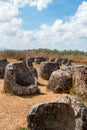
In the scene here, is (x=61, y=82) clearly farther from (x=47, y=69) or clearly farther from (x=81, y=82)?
(x=47, y=69)

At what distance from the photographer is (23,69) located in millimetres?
18422

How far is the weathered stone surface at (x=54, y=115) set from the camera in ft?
30.6

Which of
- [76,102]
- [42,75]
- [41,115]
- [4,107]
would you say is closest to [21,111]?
[4,107]

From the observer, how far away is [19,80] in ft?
59.5

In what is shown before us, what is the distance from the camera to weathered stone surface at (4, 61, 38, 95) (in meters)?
16.8

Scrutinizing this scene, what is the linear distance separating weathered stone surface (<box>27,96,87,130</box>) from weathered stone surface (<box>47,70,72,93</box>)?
293 inches

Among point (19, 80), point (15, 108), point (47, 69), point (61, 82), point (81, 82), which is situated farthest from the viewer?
point (47, 69)

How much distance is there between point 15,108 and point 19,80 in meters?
4.43

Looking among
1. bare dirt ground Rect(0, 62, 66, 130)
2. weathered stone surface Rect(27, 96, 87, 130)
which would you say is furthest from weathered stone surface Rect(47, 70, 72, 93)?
weathered stone surface Rect(27, 96, 87, 130)

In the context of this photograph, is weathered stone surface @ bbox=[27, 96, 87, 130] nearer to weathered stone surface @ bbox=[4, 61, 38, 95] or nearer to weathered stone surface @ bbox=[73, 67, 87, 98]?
weathered stone surface @ bbox=[73, 67, 87, 98]

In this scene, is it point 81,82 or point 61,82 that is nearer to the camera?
point 81,82

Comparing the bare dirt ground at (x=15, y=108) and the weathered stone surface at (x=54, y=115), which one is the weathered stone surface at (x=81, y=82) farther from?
the weathered stone surface at (x=54, y=115)

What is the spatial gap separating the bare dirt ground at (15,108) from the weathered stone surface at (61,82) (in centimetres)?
37

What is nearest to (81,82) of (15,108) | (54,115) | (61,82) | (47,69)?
(61,82)
